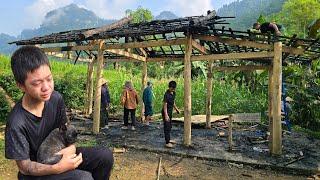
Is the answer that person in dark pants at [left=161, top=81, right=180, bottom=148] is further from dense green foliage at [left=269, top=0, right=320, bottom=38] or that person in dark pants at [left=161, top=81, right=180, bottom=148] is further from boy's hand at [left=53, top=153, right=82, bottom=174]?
dense green foliage at [left=269, top=0, right=320, bottom=38]

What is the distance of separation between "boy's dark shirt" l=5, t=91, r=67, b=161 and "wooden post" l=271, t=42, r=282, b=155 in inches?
267

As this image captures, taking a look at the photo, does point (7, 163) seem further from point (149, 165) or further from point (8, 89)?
point (8, 89)

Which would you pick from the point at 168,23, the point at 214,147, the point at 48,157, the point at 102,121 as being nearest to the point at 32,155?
the point at 48,157

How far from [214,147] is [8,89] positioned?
390 inches

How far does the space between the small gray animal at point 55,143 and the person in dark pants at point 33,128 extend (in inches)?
1.6

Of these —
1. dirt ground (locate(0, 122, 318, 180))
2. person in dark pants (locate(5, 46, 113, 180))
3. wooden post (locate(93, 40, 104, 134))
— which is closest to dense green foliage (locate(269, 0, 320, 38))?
wooden post (locate(93, 40, 104, 134))

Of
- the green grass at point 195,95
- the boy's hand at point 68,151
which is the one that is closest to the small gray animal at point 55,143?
the boy's hand at point 68,151

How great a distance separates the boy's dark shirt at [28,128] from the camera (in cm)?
205

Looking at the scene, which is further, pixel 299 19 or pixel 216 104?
pixel 299 19

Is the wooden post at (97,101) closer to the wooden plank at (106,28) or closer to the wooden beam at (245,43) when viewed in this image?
the wooden plank at (106,28)

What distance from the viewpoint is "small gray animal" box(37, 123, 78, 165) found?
212 cm

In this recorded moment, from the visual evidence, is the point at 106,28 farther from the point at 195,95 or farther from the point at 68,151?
the point at 68,151

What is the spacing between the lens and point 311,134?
11664 mm

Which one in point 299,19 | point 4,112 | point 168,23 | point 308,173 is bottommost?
point 308,173
